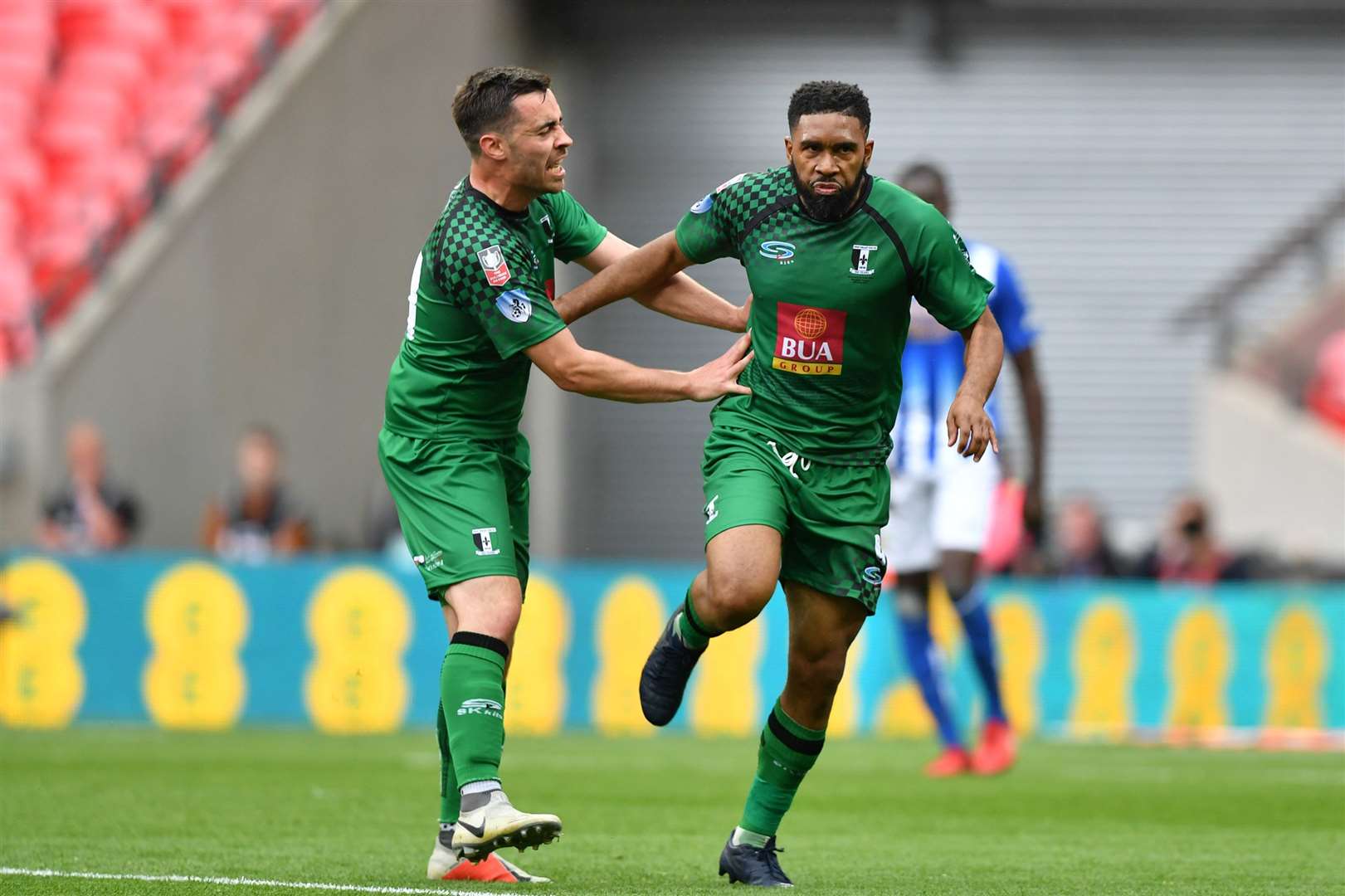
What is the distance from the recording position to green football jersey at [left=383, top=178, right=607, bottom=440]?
18.8 ft

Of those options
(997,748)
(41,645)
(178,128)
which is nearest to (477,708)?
(997,748)

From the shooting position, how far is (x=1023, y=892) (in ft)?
18.4

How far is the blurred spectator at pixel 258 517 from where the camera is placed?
1436 centimetres

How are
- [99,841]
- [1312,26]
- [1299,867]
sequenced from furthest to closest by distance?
[1312,26] < [99,841] < [1299,867]

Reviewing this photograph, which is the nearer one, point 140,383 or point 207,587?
point 207,587

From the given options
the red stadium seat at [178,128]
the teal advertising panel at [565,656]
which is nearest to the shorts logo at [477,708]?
the teal advertising panel at [565,656]

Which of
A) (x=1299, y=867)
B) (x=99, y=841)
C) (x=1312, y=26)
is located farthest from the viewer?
(x=1312, y=26)

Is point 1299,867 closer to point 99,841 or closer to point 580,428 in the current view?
point 99,841

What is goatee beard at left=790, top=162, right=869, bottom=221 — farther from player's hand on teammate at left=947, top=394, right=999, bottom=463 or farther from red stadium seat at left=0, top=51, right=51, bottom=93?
red stadium seat at left=0, top=51, right=51, bottom=93

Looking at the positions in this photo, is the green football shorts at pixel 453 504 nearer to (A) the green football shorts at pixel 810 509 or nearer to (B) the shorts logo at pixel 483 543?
(B) the shorts logo at pixel 483 543

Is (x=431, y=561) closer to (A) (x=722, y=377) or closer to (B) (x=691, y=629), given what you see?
(B) (x=691, y=629)

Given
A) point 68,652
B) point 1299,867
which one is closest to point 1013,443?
point 68,652

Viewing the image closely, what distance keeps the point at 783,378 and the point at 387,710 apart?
27.3 ft

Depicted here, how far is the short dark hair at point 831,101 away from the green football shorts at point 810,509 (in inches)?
35.2
